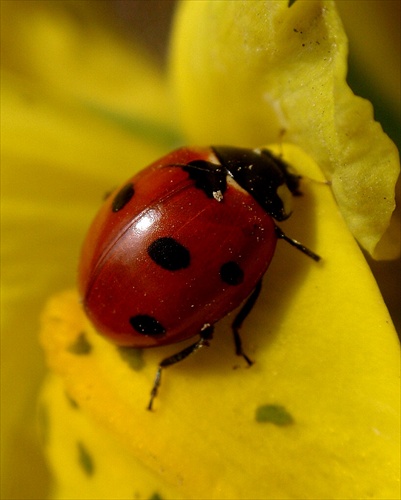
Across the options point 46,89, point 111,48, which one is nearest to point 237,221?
point 46,89

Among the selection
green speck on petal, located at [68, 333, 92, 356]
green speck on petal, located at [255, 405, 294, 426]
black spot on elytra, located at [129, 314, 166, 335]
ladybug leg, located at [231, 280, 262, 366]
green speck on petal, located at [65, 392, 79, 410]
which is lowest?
green speck on petal, located at [255, 405, 294, 426]

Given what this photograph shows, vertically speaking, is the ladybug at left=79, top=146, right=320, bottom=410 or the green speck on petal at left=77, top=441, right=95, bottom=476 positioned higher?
the ladybug at left=79, top=146, right=320, bottom=410

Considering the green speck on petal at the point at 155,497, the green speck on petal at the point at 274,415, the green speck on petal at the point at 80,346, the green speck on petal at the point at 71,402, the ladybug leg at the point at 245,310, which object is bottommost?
the green speck on petal at the point at 155,497

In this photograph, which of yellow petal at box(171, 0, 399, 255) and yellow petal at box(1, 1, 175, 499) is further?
yellow petal at box(1, 1, 175, 499)

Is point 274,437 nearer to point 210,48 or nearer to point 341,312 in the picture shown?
point 341,312

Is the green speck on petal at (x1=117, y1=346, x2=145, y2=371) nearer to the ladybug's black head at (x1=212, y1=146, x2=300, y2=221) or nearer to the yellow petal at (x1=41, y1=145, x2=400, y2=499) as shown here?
the yellow petal at (x1=41, y1=145, x2=400, y2=499)

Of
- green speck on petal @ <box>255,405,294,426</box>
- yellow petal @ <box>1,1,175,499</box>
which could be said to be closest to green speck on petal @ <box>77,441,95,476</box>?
yellow petal @ <box>1,1,175,499</box>

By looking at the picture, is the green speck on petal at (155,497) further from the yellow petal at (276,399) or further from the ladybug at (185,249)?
the ladybug at (185,249)

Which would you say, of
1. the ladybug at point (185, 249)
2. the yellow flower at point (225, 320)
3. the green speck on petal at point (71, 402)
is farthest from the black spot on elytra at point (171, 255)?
the green speck on petal at point (71, 402)
